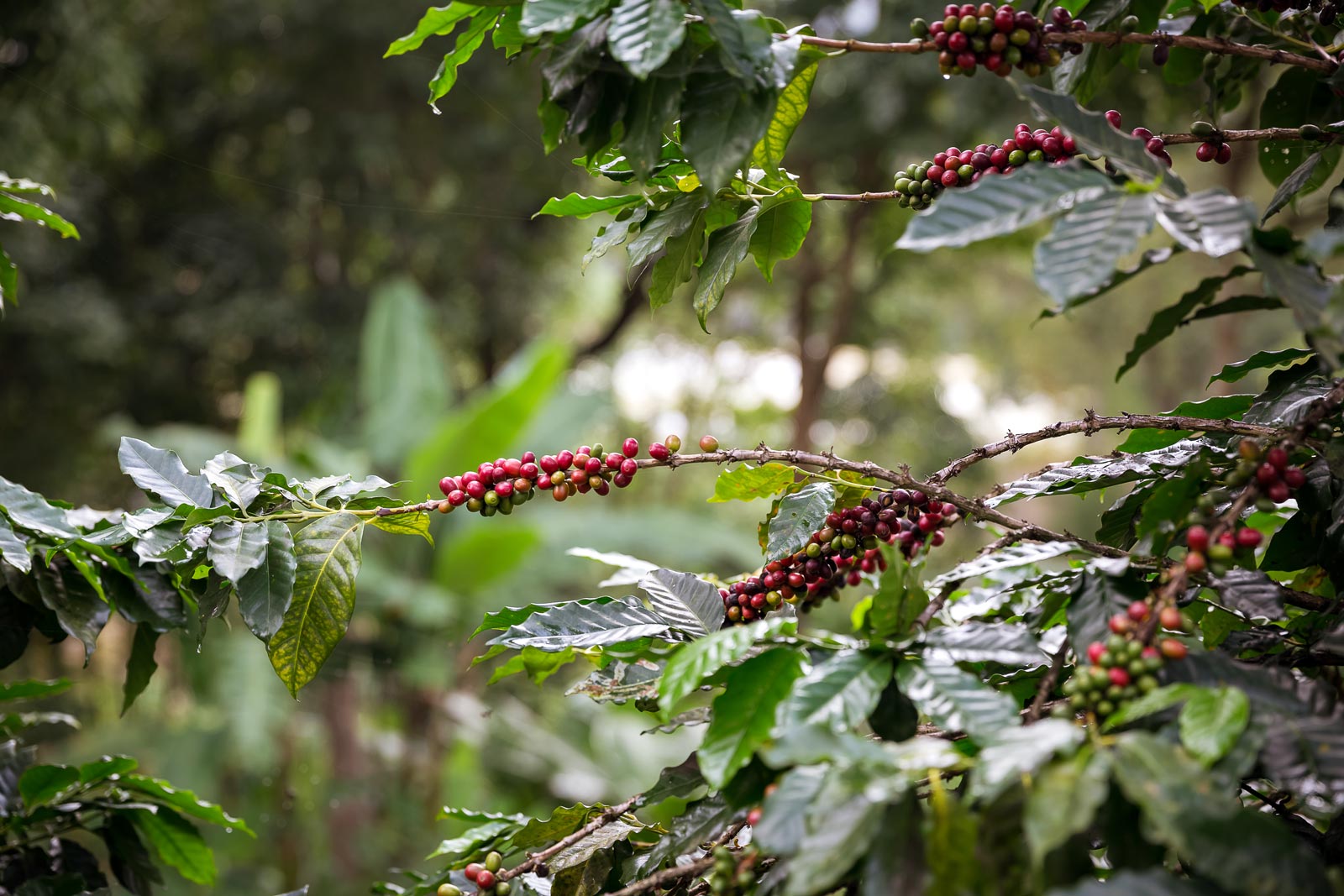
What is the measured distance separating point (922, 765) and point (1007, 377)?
8002 millimetres

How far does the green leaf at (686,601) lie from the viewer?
2.32 ft

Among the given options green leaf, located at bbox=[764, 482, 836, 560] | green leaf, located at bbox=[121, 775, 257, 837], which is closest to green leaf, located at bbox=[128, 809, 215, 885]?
green leaf, located at bbox=[121, 775, 257, 837]

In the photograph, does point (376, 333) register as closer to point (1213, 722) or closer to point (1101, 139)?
point (1101, 139)

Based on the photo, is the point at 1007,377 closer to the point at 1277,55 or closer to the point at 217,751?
the point at 217,751

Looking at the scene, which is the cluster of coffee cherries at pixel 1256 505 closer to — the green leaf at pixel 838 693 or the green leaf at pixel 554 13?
the green leaf at pixel 838 693

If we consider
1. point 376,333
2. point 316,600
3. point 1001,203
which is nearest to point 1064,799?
point 1001,203

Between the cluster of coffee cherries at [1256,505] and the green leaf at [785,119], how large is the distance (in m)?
0.38

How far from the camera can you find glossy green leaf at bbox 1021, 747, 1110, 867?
0.42 meters

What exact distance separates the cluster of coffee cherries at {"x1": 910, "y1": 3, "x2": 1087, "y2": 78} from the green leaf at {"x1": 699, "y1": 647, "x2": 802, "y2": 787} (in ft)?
1.35

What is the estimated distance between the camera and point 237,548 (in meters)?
0.70

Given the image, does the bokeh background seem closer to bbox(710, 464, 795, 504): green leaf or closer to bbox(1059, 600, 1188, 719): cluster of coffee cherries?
bbox(710, 464, 795, 504): green leaf

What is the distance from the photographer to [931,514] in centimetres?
72

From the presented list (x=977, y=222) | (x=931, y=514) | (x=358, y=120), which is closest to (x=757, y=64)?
(x=977, y=222)

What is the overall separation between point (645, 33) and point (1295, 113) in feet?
2.14
